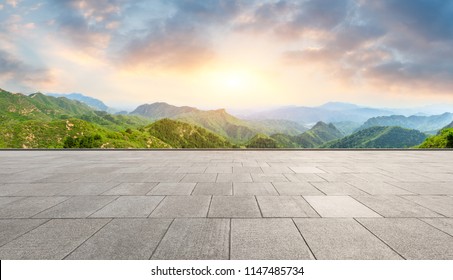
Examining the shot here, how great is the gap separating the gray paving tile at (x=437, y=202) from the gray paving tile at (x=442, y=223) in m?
0.45

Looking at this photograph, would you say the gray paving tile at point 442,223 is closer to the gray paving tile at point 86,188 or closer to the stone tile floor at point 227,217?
the stone tile floor at point 227,217

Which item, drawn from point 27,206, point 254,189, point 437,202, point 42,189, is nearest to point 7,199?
point 42,189

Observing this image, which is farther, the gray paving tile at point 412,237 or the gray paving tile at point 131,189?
the gray paving tile at point 131,189

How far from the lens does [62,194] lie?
7.55 m

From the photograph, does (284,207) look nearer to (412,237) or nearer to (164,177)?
(412,237)

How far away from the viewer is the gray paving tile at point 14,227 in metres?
4.63

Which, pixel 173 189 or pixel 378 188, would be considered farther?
pixel 378 188

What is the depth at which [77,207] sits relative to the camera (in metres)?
6.31

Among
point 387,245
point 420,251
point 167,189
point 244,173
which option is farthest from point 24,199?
point 420,251

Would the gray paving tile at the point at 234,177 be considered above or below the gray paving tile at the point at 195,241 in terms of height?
above

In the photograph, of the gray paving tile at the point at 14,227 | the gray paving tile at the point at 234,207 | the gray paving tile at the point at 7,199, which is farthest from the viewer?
the gray paving tile at the point at 7,199

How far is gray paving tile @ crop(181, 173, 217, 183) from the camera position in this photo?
932 centimetres

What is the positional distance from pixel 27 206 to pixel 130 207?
8.74ft

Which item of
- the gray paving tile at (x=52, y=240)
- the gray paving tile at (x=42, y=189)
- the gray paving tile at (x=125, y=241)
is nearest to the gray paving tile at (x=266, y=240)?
the gray paving tile at (x=125, y=241)
